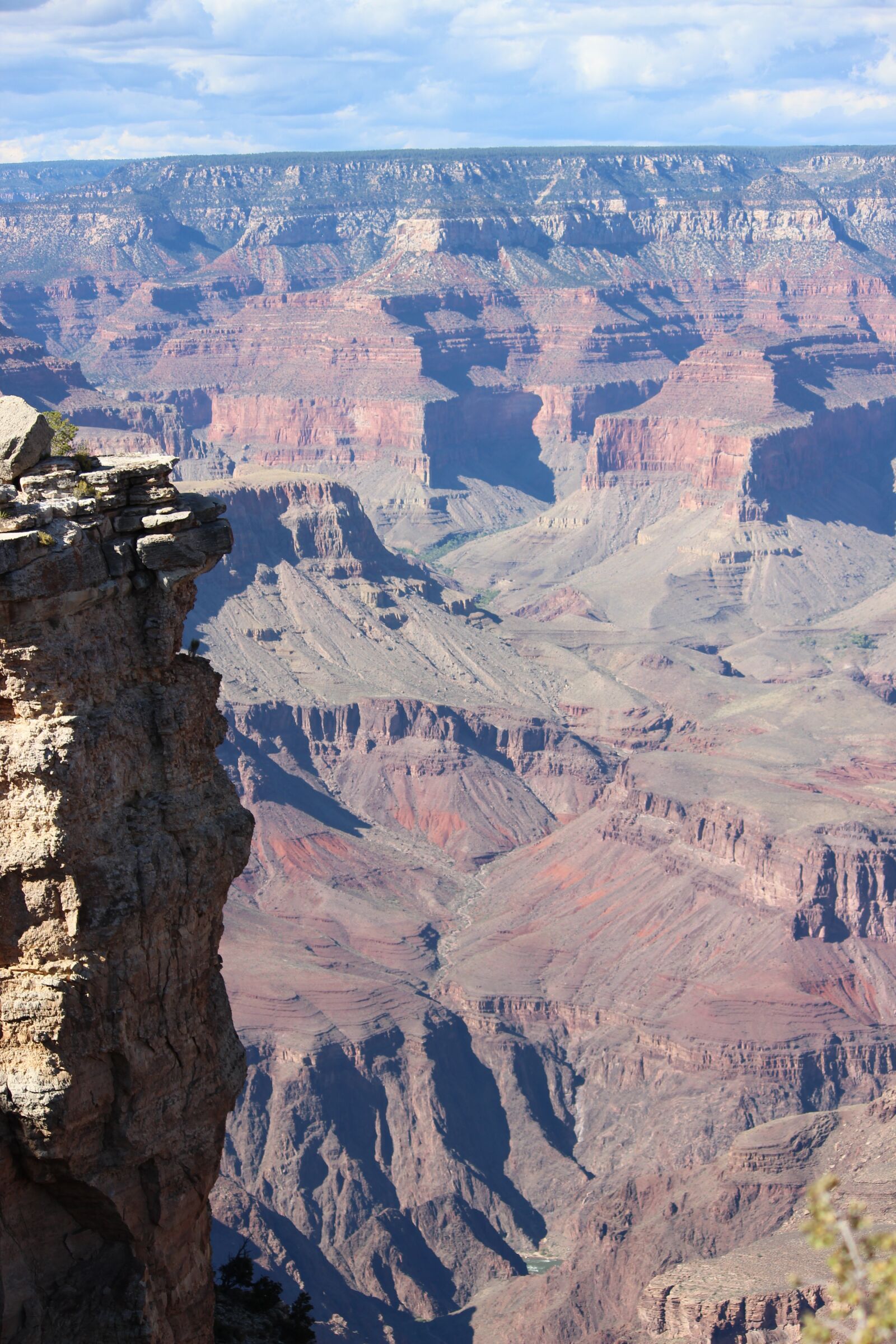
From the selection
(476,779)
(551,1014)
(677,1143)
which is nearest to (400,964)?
(551,1014)

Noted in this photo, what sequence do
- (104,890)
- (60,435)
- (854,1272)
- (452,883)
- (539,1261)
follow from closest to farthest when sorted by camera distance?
(854,1272)
(104,890)
(60,435)
(539,1261)
(452,883)

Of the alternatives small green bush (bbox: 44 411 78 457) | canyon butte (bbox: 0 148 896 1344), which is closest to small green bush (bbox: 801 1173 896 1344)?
canyon butte (bbox: 0 148 896 1344)

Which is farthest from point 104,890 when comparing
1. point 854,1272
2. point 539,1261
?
point 539,1261

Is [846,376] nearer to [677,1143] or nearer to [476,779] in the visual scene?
[476,779]

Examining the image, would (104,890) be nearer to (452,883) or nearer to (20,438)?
(20,438)

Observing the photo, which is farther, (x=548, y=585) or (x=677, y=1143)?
(x=548, y=585)

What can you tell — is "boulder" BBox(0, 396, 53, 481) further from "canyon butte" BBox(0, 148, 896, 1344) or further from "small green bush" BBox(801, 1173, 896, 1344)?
"small green bush" BBox(801, 1173, 896, 1344)
